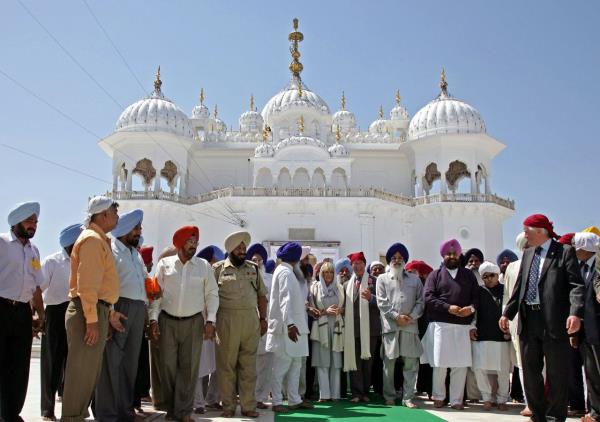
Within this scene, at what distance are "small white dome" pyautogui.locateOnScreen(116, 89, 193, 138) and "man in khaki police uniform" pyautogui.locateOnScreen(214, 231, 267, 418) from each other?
67.3 ft

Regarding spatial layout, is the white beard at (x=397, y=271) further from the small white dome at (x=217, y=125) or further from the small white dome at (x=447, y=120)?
the small white dome at (x=217, y=125)

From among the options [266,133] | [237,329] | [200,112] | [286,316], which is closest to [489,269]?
[286,316]

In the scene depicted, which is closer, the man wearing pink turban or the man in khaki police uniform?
the man in khaki police uniform

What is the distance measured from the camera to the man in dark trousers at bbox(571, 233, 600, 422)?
5.12 m

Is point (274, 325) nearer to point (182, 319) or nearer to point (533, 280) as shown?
point (182, 319)

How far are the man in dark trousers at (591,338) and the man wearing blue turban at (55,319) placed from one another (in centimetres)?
469

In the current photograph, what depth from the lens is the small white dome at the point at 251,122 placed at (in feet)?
105

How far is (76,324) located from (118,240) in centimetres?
102

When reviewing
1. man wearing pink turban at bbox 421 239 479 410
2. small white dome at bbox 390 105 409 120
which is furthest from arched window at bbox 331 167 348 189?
man wearing pink turban at bbox 421 239 479 410

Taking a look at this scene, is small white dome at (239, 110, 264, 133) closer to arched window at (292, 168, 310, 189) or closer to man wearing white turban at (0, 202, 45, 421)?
arched window at (292, 168, 310, 189)

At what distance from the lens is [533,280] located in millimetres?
5289

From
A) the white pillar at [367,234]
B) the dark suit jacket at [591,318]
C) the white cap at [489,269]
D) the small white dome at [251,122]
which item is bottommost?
the dark suit jacket at [591,318]

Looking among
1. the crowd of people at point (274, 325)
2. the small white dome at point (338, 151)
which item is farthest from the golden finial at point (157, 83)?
the crowd of people at point (274, 325)

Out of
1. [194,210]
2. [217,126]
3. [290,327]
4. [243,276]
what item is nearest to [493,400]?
[290,327]
